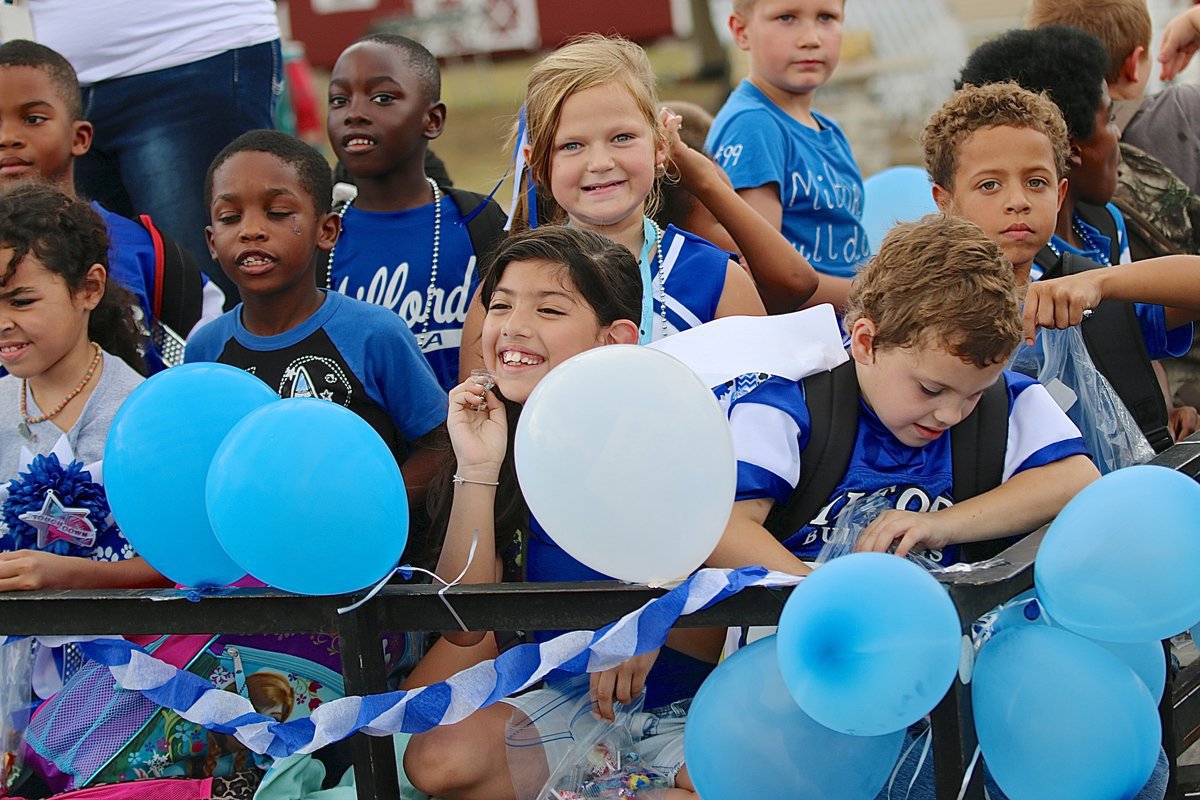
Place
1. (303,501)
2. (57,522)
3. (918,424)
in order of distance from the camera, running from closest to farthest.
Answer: (303,501) → (918,424) → (57,522)

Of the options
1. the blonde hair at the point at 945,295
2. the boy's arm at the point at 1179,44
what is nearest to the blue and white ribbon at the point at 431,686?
the blonde hair at the point at 945,295

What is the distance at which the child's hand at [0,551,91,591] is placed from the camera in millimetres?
2229

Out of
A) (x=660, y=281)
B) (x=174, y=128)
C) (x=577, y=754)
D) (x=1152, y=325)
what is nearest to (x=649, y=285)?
(x=660, y=281)

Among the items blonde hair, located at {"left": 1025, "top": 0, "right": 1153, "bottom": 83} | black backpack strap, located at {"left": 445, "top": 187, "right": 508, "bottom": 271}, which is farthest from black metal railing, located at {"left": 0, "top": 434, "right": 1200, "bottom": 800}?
blonde hair, located at {"left": 1025, "top": 0, "right": 1153, "bottom": 83}

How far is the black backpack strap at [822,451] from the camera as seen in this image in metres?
2.24

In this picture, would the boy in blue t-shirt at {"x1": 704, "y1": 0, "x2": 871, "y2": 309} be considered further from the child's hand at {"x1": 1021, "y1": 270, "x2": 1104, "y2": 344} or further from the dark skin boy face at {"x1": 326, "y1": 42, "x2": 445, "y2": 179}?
the child's hand at {"x1": 1021, "y1": 270, "x2": 1104, "y2": 344}

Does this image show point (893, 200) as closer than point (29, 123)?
No

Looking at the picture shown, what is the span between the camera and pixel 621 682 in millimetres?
2098

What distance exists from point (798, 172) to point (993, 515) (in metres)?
1.60

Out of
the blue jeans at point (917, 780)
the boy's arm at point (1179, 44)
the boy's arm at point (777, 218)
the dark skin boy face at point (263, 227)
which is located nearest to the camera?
the blue jeans at point (917, 780)

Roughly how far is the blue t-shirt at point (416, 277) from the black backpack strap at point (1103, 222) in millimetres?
1438

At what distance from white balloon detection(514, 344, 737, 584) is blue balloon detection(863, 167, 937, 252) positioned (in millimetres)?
2367

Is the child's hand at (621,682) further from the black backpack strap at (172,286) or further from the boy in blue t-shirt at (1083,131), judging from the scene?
the black backpack strap at (172,286)

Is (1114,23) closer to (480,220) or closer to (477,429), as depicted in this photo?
(480,220)
